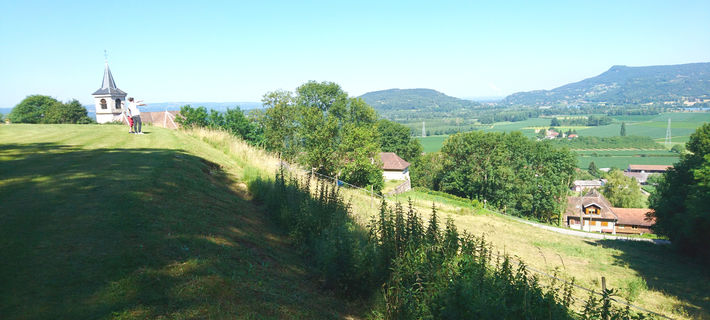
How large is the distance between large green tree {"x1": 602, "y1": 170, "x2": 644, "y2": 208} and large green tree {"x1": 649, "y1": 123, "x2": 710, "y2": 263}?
1960 inches

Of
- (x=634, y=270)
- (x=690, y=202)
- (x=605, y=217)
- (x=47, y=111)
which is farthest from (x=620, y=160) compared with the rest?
(x=47, y=111)

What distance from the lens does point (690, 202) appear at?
82.9 feet

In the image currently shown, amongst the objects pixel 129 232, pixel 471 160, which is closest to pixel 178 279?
pixel 129 232

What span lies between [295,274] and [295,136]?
41.8 metres

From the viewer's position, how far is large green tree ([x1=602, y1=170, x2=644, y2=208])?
75688mm

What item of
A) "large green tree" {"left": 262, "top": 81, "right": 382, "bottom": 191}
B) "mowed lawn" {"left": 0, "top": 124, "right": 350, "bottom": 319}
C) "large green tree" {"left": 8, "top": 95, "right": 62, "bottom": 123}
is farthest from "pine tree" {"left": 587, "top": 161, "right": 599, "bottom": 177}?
"large green tree" {"left": 8, "top": 95, "right": 62, "bottom": 123}

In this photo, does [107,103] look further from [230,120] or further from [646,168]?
[646,168]

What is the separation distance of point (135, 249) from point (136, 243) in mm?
231

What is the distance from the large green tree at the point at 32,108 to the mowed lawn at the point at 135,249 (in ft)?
228

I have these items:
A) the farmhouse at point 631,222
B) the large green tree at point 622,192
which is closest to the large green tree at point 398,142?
the farmhouse at point 631,222

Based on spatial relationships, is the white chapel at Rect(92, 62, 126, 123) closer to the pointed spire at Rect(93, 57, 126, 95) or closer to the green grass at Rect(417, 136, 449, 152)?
the pointed spire at Rect(93, 57, 126, 95)

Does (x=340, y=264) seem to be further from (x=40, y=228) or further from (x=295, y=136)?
(x=295, y=136)

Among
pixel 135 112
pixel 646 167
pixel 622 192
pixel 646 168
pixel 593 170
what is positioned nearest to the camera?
pixel 135 112

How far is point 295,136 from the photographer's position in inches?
1882
